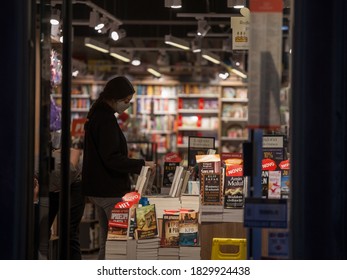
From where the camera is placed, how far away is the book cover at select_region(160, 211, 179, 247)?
546cm

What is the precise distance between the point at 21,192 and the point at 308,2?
152 centimetres

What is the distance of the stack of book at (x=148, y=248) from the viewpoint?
17.7 feet

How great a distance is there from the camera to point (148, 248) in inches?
214

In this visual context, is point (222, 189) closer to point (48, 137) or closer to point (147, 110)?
point (48, 137)

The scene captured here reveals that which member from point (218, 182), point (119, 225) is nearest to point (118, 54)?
point (218, 182)

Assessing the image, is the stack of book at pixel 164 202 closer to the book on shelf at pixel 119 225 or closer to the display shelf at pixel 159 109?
the book on shelf at pixel 119 225

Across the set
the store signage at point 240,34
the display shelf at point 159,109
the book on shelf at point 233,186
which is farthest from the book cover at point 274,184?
the display shelf at point 159,109

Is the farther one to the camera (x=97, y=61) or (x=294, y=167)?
→ (x=97, y=61)

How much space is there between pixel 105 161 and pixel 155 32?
1112cm

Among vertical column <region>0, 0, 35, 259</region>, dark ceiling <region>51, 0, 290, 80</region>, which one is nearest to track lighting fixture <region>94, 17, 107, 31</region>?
dark ceiling <region>51, 0, 290, 80</region>

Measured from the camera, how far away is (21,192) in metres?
3.74

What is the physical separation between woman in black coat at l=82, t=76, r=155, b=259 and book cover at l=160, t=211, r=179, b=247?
0.71 m

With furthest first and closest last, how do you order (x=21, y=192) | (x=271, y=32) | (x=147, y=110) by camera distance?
1. (x=147, y=110)
2. (x=21, y=192)
3. (x=271, y=32)
